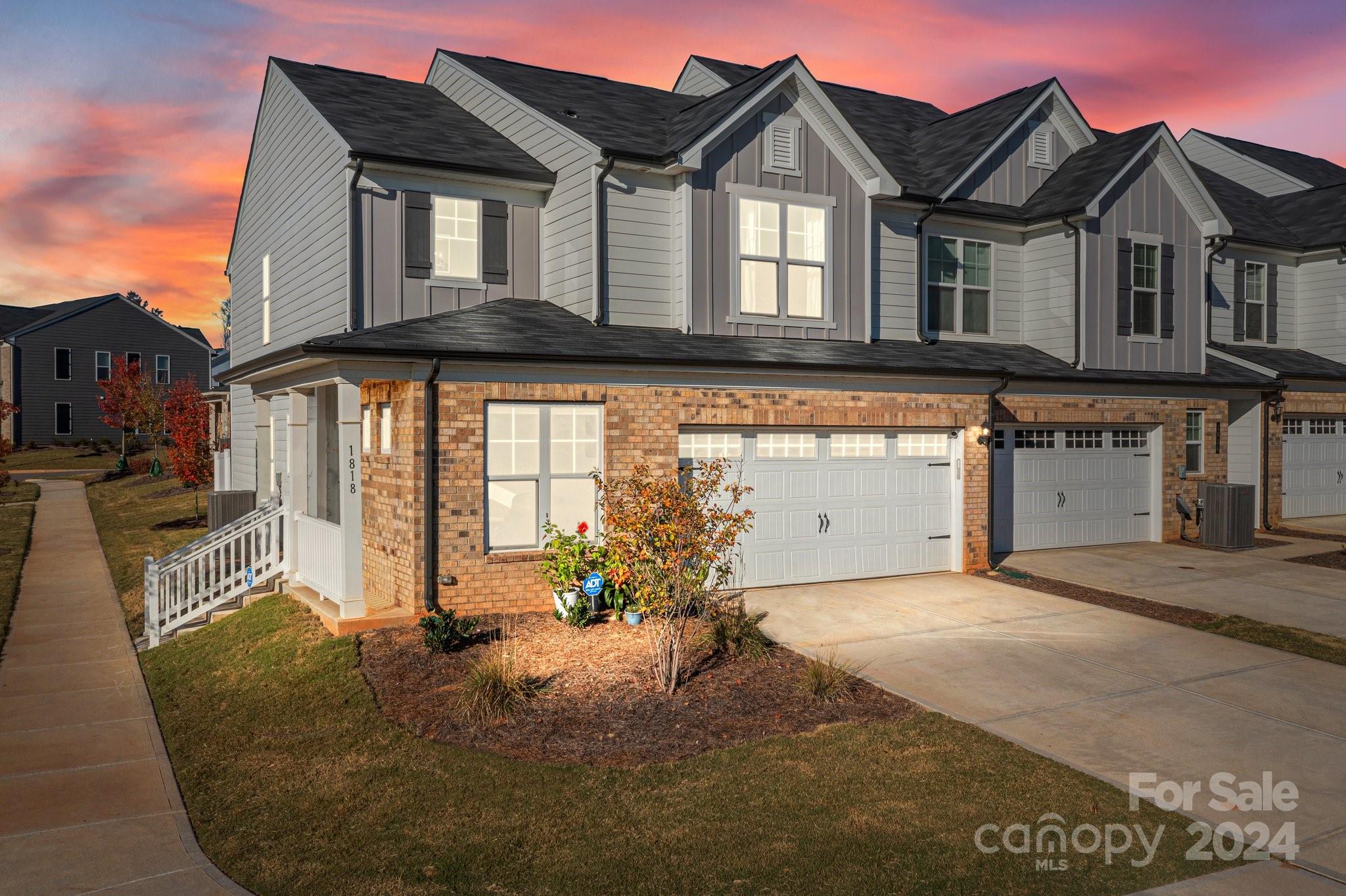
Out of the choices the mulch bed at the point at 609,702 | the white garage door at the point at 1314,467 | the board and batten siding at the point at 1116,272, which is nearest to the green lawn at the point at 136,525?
the mulch bed at the point at 609,702

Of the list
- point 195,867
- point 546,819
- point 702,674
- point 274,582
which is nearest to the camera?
point 195,867

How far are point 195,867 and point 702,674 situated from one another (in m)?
4.90

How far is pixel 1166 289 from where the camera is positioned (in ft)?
62.3

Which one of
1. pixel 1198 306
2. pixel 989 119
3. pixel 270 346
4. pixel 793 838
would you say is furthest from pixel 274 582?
pixel 1198 306

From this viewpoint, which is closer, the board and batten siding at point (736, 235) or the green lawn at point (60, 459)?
the board and batten siding at point (736, 235)

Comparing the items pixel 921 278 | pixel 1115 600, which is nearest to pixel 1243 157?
pixel 921 278

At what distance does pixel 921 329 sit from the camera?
685 inches

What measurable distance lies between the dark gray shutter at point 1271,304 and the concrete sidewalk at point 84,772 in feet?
81.8

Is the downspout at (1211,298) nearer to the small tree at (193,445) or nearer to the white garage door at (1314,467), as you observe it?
the white garage door at (1314,467)

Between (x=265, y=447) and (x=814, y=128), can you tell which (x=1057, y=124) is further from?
(x=265, y=447)

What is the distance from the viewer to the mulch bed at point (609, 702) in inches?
311

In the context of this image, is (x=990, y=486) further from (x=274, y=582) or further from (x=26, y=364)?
(x=26, y=364)

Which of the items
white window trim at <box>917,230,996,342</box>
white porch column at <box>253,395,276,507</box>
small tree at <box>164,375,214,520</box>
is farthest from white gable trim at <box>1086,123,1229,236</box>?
small tree at <box>164,375,214,520</box>

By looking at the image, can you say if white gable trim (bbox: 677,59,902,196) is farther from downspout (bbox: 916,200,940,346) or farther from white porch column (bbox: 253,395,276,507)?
white porch column (bbox: 253,395,276,507)
